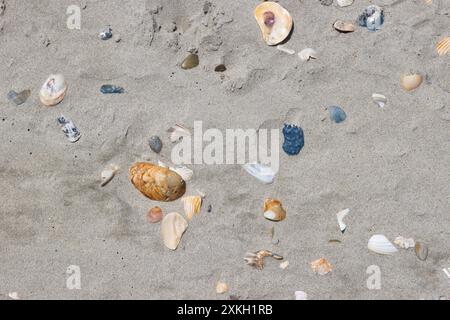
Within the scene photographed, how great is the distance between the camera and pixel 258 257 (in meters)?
3.11

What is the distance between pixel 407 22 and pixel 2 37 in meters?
1.91

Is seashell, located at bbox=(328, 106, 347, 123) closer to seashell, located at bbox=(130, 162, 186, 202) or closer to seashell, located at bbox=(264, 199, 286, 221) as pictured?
seashell, located at bbox=(264, 199, 286, 221)

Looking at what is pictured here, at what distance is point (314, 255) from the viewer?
3.12 metres

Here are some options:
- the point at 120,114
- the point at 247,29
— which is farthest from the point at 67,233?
the point at 247,29

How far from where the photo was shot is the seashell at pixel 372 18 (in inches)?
124

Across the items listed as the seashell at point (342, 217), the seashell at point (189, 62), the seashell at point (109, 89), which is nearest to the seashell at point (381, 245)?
the seashell at point (342, 217)

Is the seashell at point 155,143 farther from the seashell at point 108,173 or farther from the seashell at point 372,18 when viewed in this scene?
the seashell at point 372,18

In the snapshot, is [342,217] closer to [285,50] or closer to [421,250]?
[421,250]

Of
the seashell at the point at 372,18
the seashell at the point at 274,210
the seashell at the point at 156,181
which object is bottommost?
the seashell at the point at 274,210

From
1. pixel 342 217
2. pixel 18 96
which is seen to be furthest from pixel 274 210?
pixel 18 96

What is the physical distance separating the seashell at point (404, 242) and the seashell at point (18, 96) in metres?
1.85

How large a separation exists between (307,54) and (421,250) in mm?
1052

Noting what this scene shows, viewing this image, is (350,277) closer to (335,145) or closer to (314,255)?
(314,255)

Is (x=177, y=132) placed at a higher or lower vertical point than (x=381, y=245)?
higher
